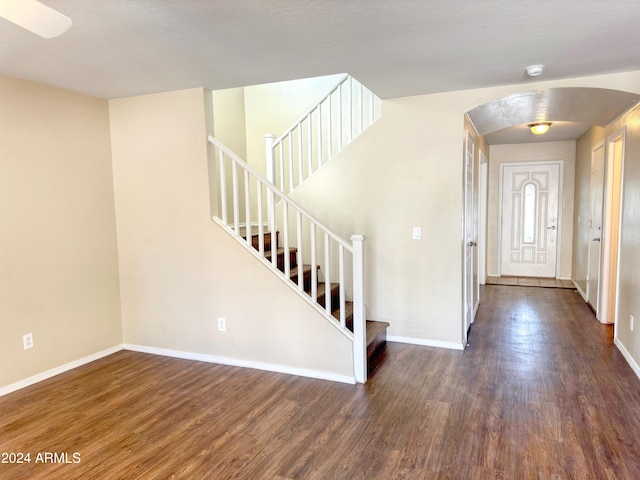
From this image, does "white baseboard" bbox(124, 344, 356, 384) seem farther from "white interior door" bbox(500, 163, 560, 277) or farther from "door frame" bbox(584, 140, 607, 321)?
"white interior door" bbox(500, 163, 560, 277)

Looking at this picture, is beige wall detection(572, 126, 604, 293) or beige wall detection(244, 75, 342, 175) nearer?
beige wall detection(244, 75, 342, 175)

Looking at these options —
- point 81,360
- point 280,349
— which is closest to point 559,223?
point 280,349

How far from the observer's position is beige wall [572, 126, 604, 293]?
539 cm

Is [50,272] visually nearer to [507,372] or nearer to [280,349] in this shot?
[280,349]

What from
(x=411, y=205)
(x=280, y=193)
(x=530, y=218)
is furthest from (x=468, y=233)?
(x=530, y=218)

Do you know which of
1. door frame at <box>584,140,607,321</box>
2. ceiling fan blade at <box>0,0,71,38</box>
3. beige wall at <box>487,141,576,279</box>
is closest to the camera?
ceiling fan blade at <box>0,0,71,38</box>

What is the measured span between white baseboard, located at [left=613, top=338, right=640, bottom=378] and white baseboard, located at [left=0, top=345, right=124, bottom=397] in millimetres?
4480

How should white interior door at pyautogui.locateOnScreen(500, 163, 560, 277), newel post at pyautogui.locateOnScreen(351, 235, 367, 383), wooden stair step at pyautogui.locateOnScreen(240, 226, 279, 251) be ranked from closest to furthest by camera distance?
newel post at pyautogui.locateOnScreen(351, 235, 367, 383) → wooden stair step at pyautogui.locateOnScreen(240, 226, 279, 251) → white interior door at pyautogui.locateOnScreen(500, 163, 560, 277)

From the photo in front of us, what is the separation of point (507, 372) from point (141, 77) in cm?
371

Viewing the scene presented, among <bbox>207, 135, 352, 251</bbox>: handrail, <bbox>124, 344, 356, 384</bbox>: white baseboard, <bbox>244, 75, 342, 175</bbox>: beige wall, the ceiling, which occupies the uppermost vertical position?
<bbox>244, 75, 342, 175</bbox>: beige wall

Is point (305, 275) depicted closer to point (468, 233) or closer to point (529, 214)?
point (468, 233)

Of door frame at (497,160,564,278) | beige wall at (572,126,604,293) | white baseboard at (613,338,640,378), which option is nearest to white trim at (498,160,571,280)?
door frame at (497,160,564,278)

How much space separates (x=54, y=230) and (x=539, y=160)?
6.98 metres

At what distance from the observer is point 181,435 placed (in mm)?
2428
